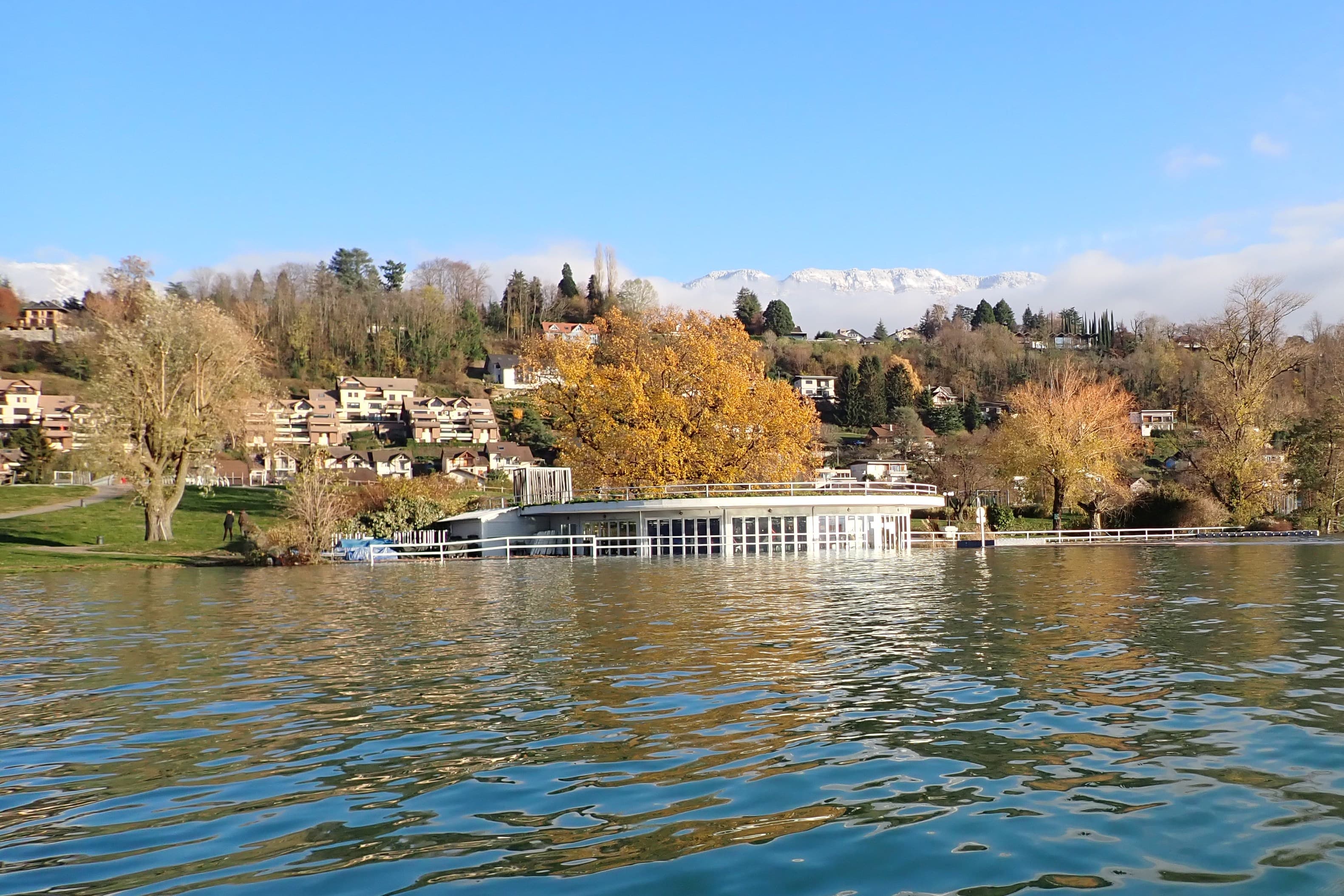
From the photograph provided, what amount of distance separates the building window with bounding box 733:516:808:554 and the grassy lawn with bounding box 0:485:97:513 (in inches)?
1725

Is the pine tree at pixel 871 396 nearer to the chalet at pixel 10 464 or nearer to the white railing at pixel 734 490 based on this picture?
the white railing at pixel 734 490

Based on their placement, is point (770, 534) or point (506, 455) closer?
point (770, 534)

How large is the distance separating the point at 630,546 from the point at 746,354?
14030 mm

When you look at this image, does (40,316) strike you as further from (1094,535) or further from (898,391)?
(1094,535)

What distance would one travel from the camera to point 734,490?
51.4 metres

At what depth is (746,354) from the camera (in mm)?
58750

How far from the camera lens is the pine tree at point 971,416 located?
13338 centimetres

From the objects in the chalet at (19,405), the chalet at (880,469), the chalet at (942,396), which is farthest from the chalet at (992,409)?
the chalet at (19,405)

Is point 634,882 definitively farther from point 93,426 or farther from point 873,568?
point 93,426

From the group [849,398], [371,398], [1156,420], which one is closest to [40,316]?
[371,398]

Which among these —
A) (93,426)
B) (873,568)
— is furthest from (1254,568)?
(93,426)


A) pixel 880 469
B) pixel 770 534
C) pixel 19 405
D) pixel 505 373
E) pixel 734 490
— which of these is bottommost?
pixel 770 534

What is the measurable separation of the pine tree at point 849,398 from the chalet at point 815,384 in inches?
251

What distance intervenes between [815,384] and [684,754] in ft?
490
